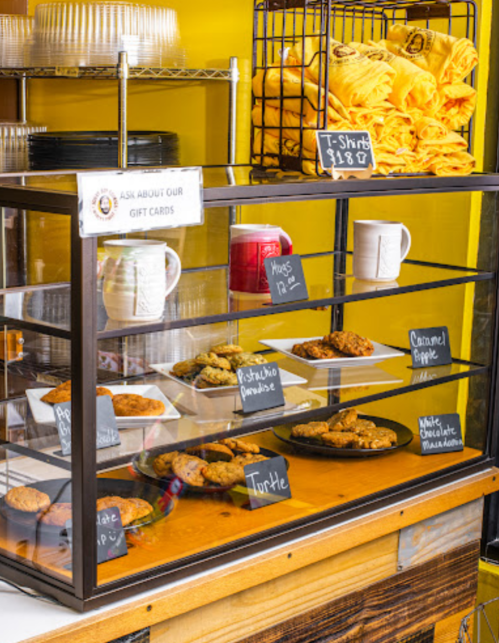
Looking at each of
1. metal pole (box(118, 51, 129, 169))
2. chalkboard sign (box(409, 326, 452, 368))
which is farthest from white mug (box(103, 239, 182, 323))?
metal pole (box(118, 51, 129, 169))

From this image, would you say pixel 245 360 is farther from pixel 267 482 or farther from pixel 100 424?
pixel 100 424

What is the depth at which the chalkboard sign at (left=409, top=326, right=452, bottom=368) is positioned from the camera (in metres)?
1.78

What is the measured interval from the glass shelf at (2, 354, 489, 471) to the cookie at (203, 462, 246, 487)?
0.43ft

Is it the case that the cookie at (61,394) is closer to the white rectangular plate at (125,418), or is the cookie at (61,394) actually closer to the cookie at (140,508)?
the white rectangular plate at (125,418)

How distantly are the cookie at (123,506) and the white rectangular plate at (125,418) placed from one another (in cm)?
11

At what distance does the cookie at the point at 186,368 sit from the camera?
54.7 inches

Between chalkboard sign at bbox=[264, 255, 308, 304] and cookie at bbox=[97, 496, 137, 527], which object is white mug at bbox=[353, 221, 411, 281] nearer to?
chalkboard sign at bbox=[264, 255, 308, 304]

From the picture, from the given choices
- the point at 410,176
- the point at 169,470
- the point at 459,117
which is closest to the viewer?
the point at 169,470

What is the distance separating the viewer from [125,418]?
1248 mm

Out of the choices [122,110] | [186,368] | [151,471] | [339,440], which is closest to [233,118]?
[122,110]

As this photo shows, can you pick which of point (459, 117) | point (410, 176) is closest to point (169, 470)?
point (410, 176)

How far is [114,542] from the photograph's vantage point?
1240 millimetres

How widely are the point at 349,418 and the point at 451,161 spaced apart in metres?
0.54

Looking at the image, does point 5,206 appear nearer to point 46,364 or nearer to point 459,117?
point 46,364
